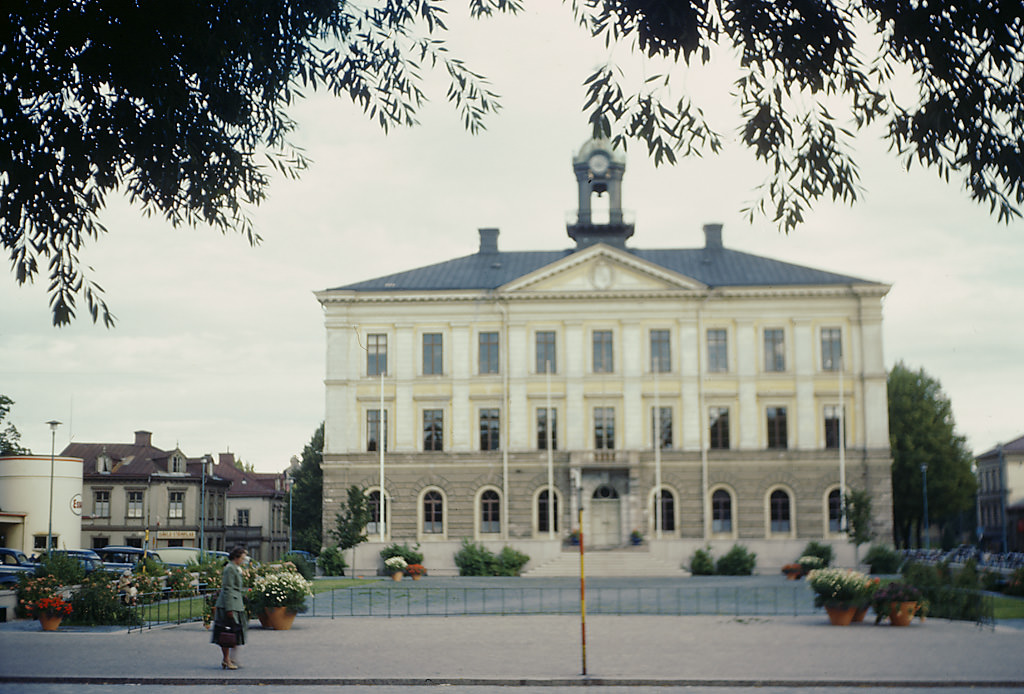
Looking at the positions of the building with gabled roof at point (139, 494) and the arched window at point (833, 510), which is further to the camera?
the building with gabled roof at point (139, 494)

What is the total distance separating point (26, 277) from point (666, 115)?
6575 millimetres

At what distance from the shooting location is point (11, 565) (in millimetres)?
43094

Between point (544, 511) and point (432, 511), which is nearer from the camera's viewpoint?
point (544, 511)

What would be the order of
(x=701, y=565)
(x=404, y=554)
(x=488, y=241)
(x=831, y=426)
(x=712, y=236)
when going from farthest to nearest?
1. (x=488, y=241)
2. (x=712, y=236)
3. (x=831, y=426)
4. (x=404, y=554)
5. (x=701, y=565)

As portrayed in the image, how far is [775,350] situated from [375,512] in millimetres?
22645

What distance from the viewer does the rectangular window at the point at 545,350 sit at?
59.2 metres

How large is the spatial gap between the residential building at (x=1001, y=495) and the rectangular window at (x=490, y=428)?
24.3 m

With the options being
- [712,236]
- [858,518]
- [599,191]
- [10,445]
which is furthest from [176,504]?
[858,518]

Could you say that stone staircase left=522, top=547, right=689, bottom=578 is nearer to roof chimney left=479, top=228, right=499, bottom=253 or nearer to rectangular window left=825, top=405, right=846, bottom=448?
rectangular window left=825, top=405, right=846, bottom=448

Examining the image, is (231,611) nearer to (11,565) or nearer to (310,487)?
(11,565)

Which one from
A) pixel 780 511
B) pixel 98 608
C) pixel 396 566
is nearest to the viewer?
pixel 98 608

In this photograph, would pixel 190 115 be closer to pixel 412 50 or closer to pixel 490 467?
pixel 412 50

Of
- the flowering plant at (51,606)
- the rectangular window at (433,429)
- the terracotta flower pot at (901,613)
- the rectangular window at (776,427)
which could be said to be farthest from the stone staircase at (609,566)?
the flowering plant at (51,606)

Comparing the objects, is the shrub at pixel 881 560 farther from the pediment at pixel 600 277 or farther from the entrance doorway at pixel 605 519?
the pediment at pixel 600 277
